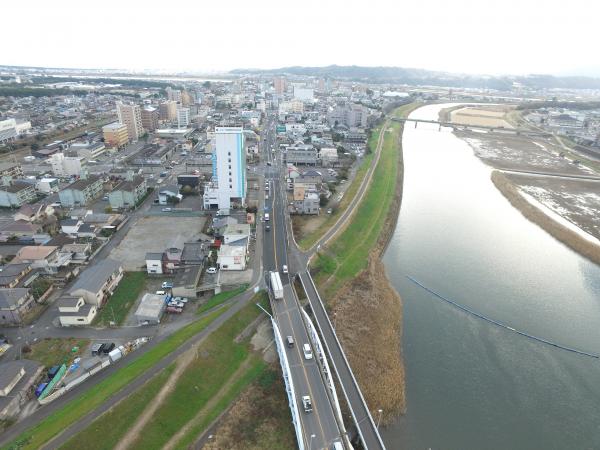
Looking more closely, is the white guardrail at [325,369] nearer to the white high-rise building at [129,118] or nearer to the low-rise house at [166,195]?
the low-rise house at [166,195]

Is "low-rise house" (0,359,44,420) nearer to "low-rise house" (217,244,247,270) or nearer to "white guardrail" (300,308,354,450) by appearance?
"low-rise house" (217,244,247,270)

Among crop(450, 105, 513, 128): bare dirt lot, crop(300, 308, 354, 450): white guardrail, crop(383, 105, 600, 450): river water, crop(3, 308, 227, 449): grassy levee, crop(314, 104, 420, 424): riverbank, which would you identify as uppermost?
crop(450, 105, 513, 128): bare dirt lot

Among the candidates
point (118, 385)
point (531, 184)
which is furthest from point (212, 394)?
point (531, 184)

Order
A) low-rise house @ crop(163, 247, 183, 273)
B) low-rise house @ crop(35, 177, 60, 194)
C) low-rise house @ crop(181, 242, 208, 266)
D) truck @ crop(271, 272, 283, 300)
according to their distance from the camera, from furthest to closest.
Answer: low-rise house @ crop(35, 177, 60, 194) < low-rise house @ crop(181, 242, 208, 266) < low-rise house @ crop(163, 247, 183, 273) < truck @ crop(271, 272, 283, 300)

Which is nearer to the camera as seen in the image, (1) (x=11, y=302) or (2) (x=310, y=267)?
(1) (x=11, y=302)

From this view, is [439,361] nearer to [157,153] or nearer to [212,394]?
[212,394]

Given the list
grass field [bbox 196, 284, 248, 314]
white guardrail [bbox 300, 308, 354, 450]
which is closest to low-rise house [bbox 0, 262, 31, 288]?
grass field [bbox 196, 284, 248, 314]
